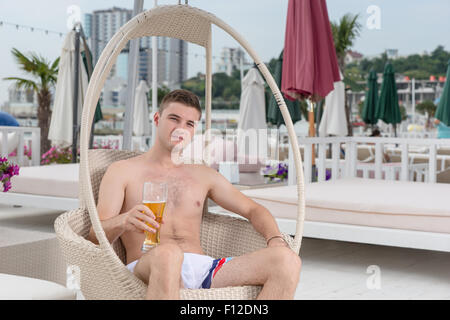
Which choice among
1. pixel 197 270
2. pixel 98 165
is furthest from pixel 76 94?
pixel 197 270

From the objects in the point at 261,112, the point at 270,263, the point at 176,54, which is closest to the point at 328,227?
the point at 270,263

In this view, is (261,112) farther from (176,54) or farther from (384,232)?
(384,232)

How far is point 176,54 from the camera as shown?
11.2 metres

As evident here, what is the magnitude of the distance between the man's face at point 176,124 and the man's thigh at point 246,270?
48 centimetres

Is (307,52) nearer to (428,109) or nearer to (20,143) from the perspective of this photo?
(20,143)

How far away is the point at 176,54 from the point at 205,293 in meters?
9.75

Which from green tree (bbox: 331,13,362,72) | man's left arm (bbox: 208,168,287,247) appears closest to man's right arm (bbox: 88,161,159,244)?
man's left arm (bbox: 208,168,287,247)

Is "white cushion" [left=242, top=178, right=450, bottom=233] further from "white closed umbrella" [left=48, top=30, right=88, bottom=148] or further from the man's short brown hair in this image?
"white closed umbrella" [left=48, top=30, right=88, bottom=148]

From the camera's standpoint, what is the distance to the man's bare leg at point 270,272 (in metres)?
1.76

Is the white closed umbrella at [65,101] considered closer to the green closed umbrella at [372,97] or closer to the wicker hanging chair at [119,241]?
the green closed umbrella at [372,97]

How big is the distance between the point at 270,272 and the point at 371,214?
192 cm

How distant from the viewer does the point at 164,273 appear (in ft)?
5.47

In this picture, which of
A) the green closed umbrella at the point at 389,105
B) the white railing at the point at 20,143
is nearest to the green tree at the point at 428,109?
the green closed umbrella at the point at 389,105

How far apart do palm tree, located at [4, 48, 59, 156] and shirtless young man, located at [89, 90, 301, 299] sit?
866cm
